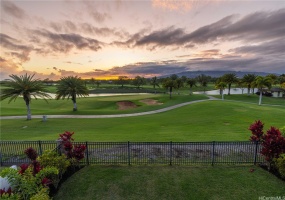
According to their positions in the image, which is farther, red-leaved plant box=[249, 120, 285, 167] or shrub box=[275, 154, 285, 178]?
red-leaved plant box=[249, 120, 285, 167]

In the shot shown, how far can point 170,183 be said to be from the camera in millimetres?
9938

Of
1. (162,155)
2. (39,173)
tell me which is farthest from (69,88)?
(39,173)

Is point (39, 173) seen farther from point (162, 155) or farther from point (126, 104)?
point (126, 104)

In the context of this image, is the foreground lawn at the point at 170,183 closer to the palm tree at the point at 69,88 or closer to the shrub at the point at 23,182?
the shrub at the point at 23,182

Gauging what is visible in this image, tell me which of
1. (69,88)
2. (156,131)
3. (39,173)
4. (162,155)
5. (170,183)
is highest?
(69,88)

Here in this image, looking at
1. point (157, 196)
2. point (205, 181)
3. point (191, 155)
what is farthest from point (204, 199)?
point (191, 155)

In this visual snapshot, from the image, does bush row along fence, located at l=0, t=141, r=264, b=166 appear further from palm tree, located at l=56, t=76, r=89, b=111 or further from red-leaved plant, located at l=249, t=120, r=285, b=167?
palm tree, located at l=56, t=76, r=89, b=111

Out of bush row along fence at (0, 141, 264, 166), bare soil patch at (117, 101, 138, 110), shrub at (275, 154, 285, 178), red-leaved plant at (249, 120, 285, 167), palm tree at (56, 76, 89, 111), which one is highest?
palm tree at (56, 76, 89, 111)

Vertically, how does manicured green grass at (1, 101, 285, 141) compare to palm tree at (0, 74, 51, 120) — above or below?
below

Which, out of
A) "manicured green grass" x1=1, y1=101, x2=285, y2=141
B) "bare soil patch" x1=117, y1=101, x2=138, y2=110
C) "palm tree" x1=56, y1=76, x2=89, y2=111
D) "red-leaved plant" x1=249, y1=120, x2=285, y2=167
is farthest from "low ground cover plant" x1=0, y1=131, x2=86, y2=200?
"bare soil patch" x1=117, y1=101, x2=138, y2=110

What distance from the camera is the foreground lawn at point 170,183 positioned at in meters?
9.00

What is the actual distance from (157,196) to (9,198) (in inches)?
254

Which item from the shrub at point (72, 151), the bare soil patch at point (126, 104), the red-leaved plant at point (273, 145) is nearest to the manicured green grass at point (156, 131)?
the red-leaved plant at point (273, 145)

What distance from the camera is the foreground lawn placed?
900 centimetres
